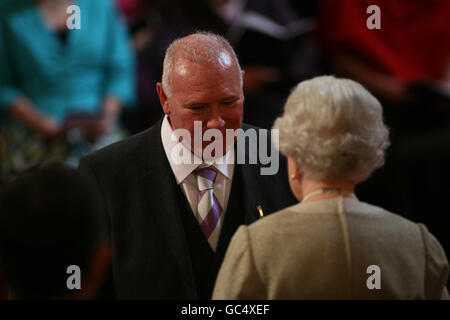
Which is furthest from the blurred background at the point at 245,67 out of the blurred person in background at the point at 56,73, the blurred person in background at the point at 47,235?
the blurred person in background at the point at 47,235

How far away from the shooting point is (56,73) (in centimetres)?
317

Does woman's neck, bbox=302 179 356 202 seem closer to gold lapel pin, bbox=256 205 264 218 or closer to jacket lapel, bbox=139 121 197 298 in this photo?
gold lapel pin, bbox=256 205 264 218

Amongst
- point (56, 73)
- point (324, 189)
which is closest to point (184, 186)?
point (324, 189)

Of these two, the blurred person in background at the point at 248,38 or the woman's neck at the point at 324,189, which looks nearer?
the woman's neck at the point at 324,189

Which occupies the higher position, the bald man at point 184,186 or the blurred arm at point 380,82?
the blurred arm at point 380,82

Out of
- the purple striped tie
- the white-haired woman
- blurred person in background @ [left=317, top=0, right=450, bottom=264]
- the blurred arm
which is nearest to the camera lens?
the white-haired woman

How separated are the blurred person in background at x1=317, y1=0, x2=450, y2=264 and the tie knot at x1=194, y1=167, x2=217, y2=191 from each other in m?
1.72

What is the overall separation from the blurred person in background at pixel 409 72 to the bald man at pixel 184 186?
171 centimetres

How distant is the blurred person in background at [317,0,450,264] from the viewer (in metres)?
3.38

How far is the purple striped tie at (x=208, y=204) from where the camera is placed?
5.50ft

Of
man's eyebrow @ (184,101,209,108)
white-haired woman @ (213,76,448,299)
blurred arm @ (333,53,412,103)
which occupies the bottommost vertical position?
white-haired woman @ (213,76,448,299)

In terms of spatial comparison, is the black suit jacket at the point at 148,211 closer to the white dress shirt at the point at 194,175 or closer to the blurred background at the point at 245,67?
the white dress shirt at the point at 194,175

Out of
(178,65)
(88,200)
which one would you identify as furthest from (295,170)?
(88,200)

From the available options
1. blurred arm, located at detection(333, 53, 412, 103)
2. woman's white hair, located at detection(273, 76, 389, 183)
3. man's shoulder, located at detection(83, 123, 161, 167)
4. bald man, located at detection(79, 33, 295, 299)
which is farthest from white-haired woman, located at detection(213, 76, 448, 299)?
blurred arm, located at detection(333, 53, 412, 103)
